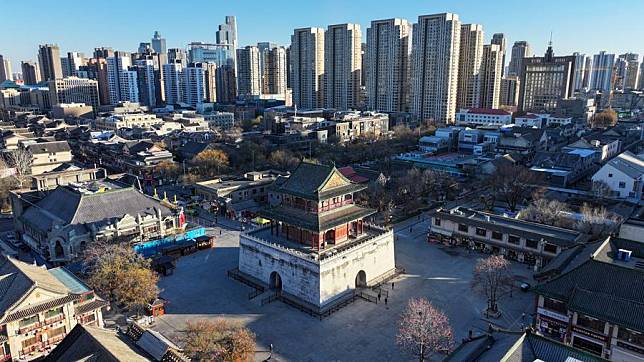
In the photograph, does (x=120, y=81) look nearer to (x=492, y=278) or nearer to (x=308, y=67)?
(x=308, y=67)

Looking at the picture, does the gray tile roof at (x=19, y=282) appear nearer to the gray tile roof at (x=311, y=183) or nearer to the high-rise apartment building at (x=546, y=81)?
the gray tile roof at (x=311, y=183)

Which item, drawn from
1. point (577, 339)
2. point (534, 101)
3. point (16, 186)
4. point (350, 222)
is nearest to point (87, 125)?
point (16, 186)

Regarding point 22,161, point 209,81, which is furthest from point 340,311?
point 209,81

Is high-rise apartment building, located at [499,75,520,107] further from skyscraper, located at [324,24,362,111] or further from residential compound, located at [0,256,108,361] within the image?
residential compound, located at [0,256,108,361]

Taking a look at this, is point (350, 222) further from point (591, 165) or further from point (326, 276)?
point (591, 165)

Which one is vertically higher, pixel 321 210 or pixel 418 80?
pixel 418 80

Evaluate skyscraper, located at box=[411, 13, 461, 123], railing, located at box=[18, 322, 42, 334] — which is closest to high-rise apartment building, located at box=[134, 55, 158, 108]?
skyscraper, located at box=[411, 13, 461, 123]

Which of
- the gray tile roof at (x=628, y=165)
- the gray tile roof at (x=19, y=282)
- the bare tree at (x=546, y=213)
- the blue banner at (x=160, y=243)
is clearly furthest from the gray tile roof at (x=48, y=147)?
the gray tile roof at (x=628, y=165)
